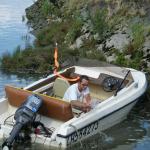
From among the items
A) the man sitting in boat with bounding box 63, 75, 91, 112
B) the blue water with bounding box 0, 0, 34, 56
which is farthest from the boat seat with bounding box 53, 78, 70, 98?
the blue water with bounding box 0, 0, 34, 56

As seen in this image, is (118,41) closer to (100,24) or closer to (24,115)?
(100,24)

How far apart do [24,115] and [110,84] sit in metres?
3.32

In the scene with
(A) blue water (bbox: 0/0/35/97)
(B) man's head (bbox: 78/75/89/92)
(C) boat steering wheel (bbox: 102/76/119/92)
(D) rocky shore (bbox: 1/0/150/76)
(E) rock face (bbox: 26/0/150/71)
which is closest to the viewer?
(B) man's head (bbox: 78/75/89/92)

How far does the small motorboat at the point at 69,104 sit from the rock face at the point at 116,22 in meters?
3.88

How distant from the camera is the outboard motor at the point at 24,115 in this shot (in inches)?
436

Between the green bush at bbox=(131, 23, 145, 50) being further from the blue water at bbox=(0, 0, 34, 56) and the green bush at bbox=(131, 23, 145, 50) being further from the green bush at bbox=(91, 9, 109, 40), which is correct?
the blue water at bbox=(0, 0, 34, 56)

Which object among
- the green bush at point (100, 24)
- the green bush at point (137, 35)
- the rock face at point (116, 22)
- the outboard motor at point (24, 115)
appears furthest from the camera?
the green bush at point (100, 24)

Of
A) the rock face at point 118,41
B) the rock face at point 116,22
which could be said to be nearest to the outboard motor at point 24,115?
the rock face at point 116,22

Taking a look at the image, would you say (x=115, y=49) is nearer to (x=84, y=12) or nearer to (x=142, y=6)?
(x=142, y=6)

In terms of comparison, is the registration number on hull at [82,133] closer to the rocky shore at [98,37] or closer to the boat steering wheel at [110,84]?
the boat steering wheel at [110,84]

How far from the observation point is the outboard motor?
436 inches

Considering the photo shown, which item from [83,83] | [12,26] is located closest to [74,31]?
[12,26]

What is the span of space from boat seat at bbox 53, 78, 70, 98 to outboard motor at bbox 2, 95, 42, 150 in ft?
5.47

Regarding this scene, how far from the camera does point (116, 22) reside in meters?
21.9
